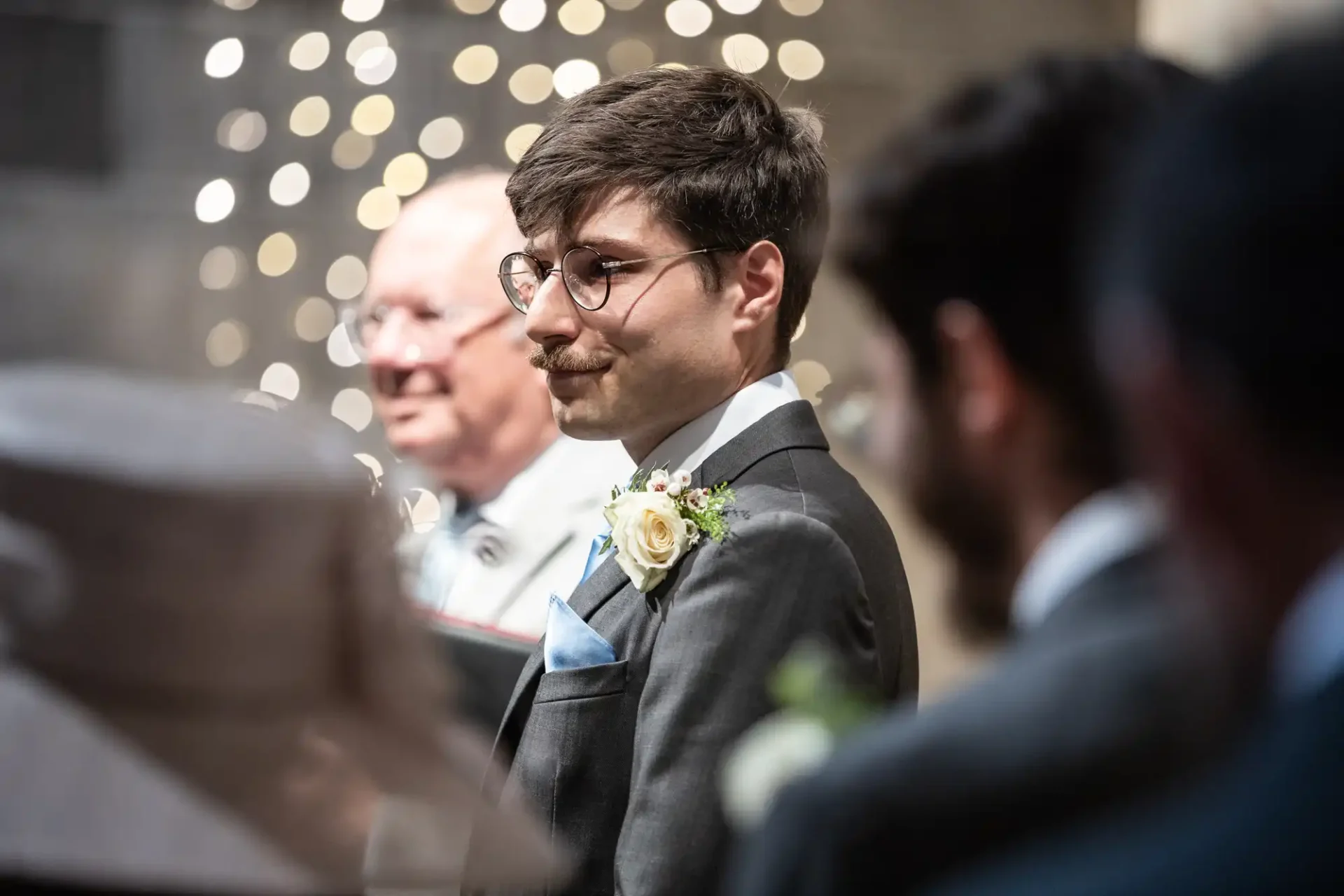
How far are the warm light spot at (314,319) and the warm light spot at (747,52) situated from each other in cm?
109

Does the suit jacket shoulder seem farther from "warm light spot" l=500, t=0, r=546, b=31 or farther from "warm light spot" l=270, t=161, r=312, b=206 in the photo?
"warm light spot" l=500, t=0, r=546, b=31

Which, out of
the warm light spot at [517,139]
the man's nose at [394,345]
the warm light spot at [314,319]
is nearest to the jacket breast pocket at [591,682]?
the man's nose at [394,345]

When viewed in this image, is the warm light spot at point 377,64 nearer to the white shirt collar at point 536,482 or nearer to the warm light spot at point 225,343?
the warm light spot at point 225,343

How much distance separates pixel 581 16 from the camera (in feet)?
12.1

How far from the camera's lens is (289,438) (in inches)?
38.0

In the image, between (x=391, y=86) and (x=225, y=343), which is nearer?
(x=225, y=343)

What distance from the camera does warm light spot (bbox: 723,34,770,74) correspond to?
11.9 ft

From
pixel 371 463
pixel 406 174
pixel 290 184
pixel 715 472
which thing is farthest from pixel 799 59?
pixel 371 463

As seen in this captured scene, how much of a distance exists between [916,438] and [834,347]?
0.49 m

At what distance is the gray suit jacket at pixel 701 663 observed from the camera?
1.27m

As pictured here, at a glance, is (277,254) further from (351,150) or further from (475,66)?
(475,66)

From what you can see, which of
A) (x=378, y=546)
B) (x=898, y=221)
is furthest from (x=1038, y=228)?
(x=378, y=546)

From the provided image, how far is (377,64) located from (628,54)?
1.96ft

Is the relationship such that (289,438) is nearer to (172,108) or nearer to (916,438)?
(916,438)
